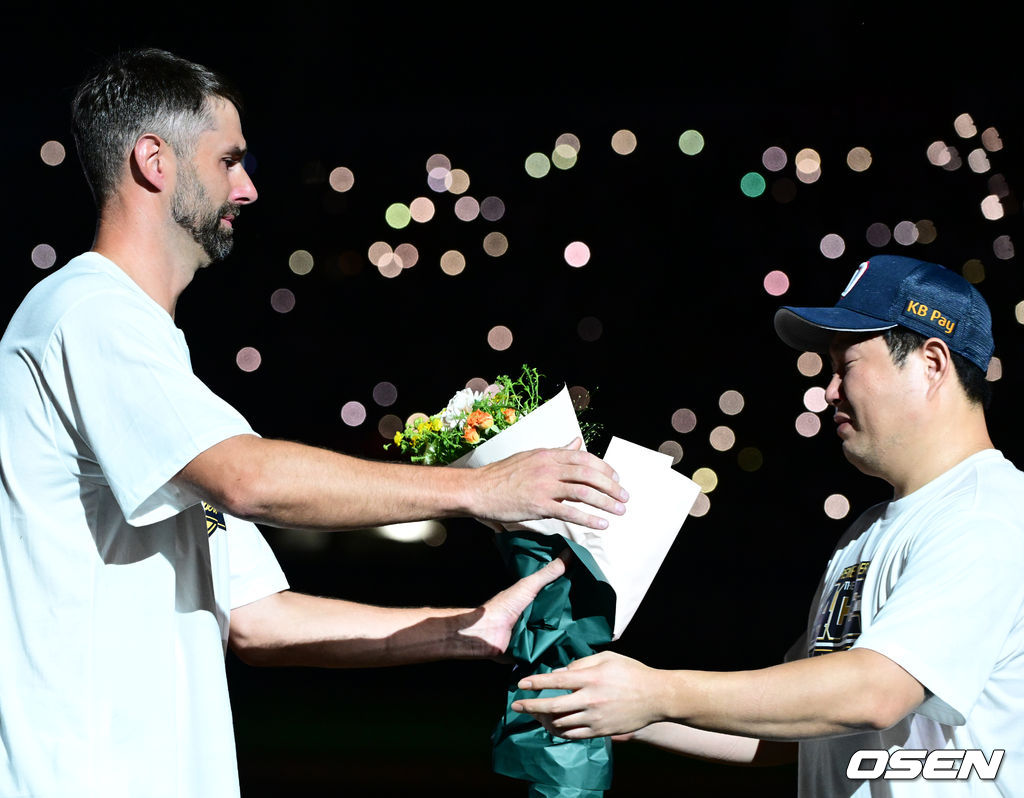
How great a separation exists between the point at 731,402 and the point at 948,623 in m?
5.52

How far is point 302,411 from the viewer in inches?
294

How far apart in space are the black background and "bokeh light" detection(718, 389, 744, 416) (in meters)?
0.09

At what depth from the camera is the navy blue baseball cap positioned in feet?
6.00

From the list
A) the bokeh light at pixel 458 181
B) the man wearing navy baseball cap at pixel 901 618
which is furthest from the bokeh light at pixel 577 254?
the man wearing navy baseball cap at pixel 901 618

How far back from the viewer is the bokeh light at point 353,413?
7.29 meters

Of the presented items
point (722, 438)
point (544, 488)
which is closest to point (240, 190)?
point (544, 488)

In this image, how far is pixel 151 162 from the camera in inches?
69.5

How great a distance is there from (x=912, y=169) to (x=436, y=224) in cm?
282

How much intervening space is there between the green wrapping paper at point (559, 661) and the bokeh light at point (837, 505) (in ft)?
18.6

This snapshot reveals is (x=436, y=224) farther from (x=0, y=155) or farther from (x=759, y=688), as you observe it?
(x=759, y=688)

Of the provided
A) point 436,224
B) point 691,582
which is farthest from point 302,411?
point 691,582

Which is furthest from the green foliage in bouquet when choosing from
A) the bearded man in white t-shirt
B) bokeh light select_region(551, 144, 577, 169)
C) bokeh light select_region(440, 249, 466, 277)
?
bokeh light select_region(440, 249, 466, 277)

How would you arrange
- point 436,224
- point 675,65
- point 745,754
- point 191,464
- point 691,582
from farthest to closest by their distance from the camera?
1. point 691,582
2. point 436,224
3. point 675,65
4. point 745,754
5. point 191,464

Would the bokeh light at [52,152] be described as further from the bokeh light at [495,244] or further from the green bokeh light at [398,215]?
the bokeh light at [495,244]
